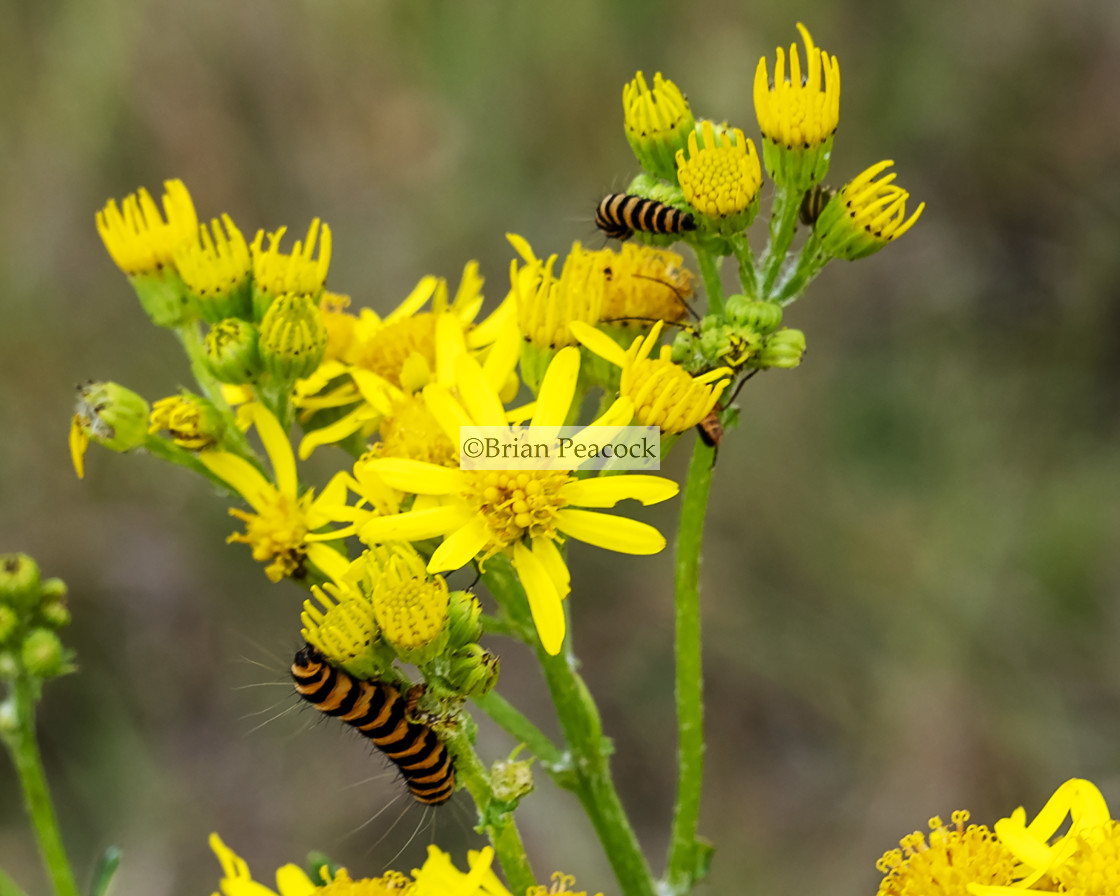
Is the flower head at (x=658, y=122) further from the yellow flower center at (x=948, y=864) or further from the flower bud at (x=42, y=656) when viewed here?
the flower bud at (x=42, y=656)

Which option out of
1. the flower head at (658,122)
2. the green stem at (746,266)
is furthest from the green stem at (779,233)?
the flower head at (658,122)

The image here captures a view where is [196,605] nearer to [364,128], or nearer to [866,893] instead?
[364,128]

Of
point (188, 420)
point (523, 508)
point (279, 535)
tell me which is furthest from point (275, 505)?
point (523, 508)

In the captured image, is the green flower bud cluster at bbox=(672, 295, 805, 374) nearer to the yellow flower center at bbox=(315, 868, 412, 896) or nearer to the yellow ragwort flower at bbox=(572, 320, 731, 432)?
the yellow ragwort flower at bbox=(572, 320, 731, 432)

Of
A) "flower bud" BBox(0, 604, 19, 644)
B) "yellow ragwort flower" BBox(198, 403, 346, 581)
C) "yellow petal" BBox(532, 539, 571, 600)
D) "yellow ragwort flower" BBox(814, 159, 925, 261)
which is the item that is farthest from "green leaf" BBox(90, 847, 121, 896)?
"yellow ragwort flower" BBox(814, 159, 925, 261)

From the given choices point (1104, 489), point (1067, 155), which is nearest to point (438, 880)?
point (1104, 489)
